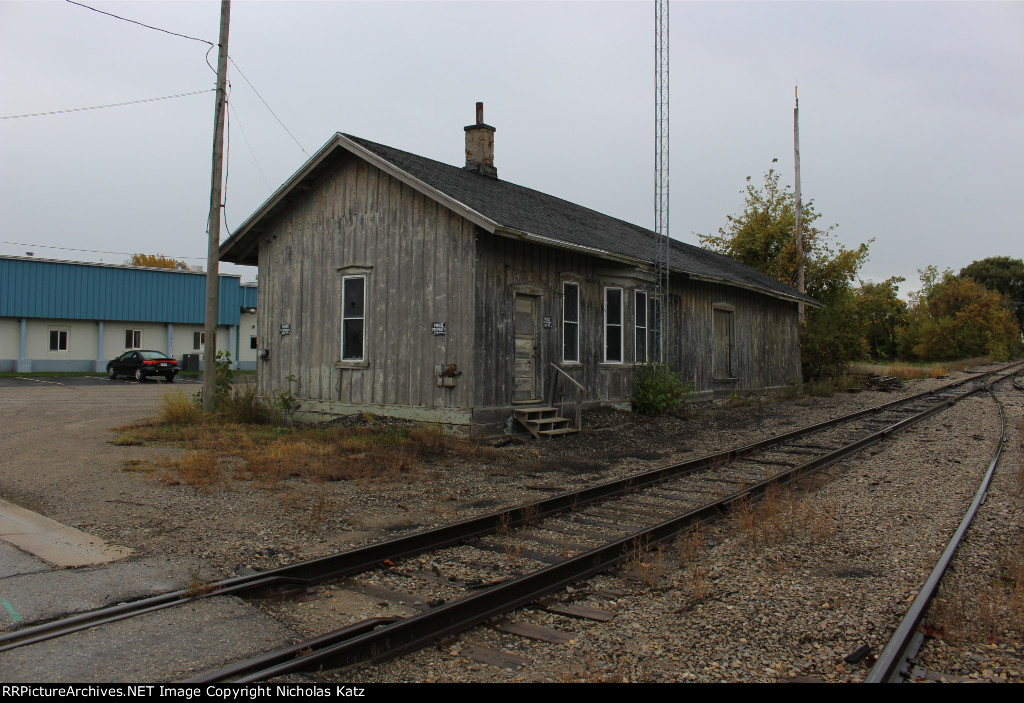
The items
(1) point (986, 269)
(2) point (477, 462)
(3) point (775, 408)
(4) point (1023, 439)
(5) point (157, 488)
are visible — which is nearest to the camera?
(5) point (157, 488)

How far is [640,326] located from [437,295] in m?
5.78

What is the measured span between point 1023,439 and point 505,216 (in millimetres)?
10276

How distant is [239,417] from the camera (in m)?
14.2

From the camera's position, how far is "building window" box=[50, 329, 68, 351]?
121 feet

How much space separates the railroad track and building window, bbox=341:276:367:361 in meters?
6.86

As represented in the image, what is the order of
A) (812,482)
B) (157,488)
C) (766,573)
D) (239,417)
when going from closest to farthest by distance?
(766,573) → (157,488) → (812,482) → (239,417)

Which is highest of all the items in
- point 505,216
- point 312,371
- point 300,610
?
point 505,216

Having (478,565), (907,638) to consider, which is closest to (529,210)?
(478,565)

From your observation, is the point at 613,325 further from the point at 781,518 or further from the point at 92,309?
the point at 92,309

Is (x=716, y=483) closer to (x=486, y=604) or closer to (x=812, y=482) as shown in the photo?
(x=812, y=482)

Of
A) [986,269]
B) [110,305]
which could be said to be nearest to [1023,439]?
[110,305]

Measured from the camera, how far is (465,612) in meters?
4.34

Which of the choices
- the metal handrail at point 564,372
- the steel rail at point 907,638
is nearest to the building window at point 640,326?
the metal handrail at point 564,372

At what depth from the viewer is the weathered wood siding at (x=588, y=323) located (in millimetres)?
12195
